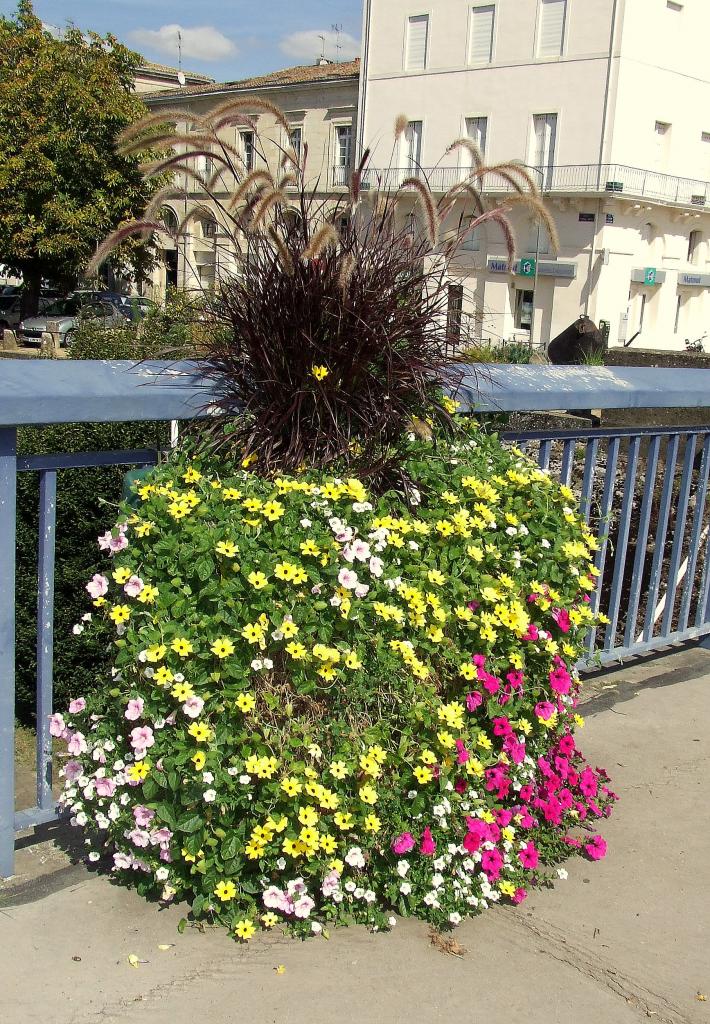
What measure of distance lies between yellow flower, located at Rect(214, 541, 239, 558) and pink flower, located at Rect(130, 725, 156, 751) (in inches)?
18.8

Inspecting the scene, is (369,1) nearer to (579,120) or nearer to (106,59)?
(579,120)

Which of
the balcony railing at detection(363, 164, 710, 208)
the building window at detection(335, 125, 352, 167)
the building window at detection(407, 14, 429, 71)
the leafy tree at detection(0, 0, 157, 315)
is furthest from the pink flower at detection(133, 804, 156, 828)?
the building window at detection(335, 125, 352, 167)

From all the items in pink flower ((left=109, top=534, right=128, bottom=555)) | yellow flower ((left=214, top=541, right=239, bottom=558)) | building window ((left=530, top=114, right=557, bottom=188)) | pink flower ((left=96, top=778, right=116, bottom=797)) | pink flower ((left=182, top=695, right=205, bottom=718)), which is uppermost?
building window ((left=530, top=114, right=557, bottom=188))

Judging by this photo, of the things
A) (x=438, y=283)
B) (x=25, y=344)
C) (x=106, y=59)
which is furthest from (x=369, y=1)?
(x=438, y=283)

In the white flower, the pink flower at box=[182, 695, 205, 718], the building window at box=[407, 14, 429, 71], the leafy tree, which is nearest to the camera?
the pink flower at box=[182, 695, 205, 718]

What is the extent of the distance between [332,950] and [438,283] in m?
1.95

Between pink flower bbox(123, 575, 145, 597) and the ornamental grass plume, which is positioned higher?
the ornamental grass plume

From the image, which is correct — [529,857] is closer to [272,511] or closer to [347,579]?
[347,579]

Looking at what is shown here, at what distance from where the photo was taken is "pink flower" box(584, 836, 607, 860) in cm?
321

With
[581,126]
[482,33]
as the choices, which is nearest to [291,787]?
[581,126]

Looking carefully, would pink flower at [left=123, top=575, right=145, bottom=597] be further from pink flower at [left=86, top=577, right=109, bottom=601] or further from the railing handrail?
the railing handrail

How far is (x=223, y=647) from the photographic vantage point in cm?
257

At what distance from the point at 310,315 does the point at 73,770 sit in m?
1.41

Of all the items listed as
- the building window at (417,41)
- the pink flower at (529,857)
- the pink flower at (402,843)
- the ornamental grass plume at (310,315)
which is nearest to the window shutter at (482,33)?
the building window at (417,41)
